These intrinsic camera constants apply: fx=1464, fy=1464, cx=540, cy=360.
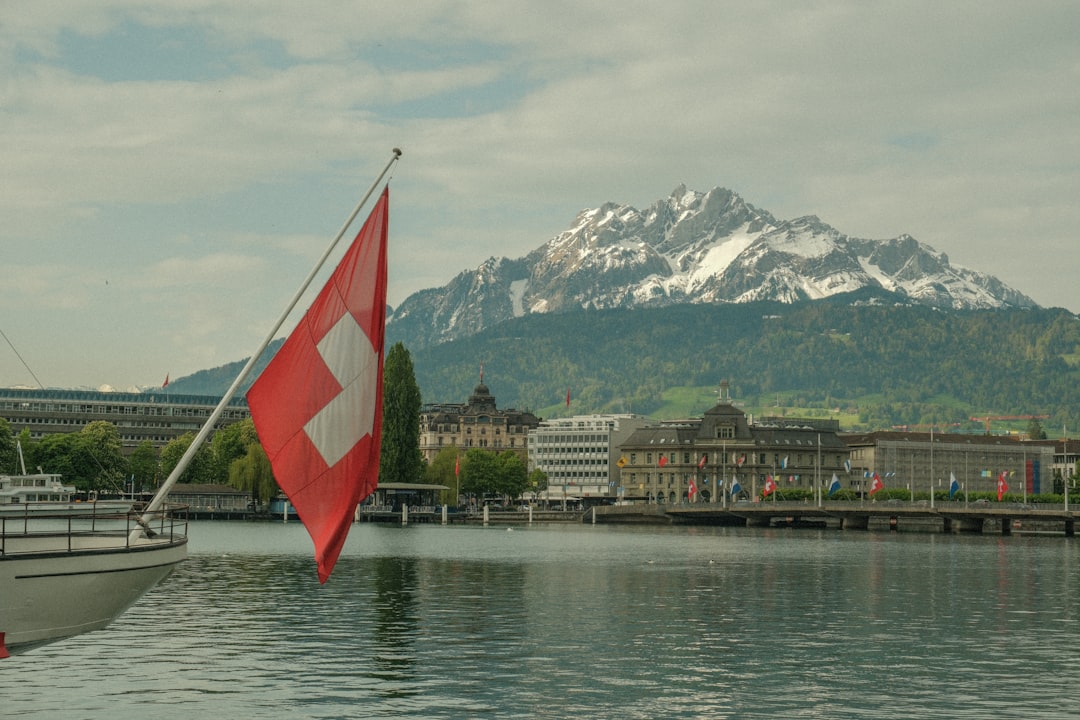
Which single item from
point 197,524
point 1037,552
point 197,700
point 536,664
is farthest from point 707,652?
point 197,524

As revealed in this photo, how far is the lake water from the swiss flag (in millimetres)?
10659

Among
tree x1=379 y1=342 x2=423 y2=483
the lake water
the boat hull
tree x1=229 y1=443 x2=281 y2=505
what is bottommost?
the lake water

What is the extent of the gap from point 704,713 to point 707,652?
11674mm

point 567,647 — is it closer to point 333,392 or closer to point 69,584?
point 69,584

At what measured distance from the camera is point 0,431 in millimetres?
175875

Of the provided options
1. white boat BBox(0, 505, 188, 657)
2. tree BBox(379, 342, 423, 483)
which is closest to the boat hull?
white boat BBox(0, 505, 188, 657)

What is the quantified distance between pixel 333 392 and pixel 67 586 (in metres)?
7.03

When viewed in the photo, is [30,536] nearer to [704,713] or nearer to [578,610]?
[704,713]

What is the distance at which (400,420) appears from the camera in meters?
189

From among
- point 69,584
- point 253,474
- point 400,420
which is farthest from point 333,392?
point 253,474

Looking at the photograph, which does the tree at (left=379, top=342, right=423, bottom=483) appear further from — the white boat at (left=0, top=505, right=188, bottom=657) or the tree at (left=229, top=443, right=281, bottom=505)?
the white boat at (left=0, top=505, right=188, bottom=657)

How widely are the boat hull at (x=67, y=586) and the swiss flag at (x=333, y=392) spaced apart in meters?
4.82

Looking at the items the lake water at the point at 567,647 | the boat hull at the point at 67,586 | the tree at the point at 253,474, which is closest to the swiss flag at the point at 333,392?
the boat hull at the point at 67,586

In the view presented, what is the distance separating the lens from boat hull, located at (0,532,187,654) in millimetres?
28656
